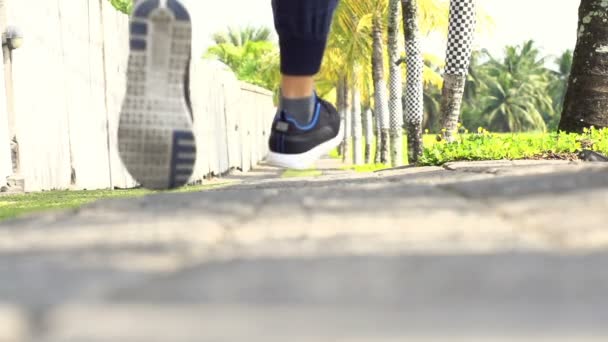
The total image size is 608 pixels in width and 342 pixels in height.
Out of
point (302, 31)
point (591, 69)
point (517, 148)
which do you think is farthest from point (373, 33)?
point (302, 31)

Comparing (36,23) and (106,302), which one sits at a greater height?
(36,23)

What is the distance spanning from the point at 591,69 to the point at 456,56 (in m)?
1.67

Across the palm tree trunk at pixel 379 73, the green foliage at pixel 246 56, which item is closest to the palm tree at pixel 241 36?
the green foliage at pixel 246 56

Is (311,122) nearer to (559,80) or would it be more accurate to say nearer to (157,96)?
(157,96)

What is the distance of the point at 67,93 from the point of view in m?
9.49

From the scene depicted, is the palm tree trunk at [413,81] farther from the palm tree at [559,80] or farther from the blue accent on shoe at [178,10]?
the palm tree at [559,80]

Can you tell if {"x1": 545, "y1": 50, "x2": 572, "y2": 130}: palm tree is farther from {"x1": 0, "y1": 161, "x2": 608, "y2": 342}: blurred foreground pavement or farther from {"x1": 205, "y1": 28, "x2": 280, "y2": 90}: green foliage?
{"x1": 0, "y1": 161, "x2": 608, "y2": 342}: blurred foreground pavement

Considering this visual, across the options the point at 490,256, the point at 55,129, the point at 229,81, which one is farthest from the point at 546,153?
the point at 229,81

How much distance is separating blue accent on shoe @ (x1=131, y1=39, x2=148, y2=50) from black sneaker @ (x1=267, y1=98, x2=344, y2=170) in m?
0.86

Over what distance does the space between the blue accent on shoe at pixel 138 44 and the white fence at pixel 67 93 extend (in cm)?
532

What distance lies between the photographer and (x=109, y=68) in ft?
36.4

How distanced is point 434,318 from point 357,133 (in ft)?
107

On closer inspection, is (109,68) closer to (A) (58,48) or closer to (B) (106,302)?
(A) (58,48)

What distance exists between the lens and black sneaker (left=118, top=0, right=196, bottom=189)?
2.89m
